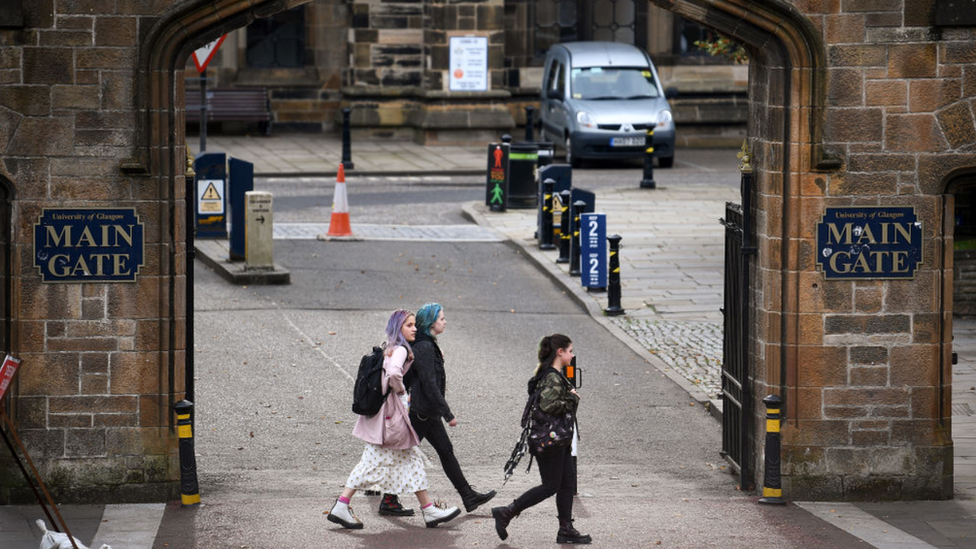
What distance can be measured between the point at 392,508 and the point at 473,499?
543 mm

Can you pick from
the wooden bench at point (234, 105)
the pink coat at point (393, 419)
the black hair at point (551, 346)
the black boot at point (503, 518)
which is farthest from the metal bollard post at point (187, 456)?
the wooden bench at point (234, 105)

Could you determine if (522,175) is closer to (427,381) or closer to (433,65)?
(433,65)

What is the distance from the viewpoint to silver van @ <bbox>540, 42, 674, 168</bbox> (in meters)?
29.5

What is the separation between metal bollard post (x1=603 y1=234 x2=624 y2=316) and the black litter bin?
22.4 ft

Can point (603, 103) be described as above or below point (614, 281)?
above

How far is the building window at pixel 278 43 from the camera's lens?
1395 inches

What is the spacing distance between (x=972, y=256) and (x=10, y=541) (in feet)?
36.7

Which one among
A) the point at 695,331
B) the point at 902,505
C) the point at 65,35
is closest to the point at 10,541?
the point at 65,35

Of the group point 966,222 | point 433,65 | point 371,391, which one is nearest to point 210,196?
point 966,222

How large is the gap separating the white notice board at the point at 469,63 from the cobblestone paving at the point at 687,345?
1662 centimetres

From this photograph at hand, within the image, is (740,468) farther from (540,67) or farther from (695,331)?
(540,67)

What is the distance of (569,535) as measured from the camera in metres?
9.48

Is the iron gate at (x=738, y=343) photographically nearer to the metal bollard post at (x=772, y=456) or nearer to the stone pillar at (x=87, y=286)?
the metal bollard post at (x=772, y=456)

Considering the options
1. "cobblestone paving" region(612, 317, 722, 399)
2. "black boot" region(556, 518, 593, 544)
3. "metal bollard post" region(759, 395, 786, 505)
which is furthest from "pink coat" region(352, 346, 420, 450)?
"cobblestone paving" region(612, 317, 722, 399)
